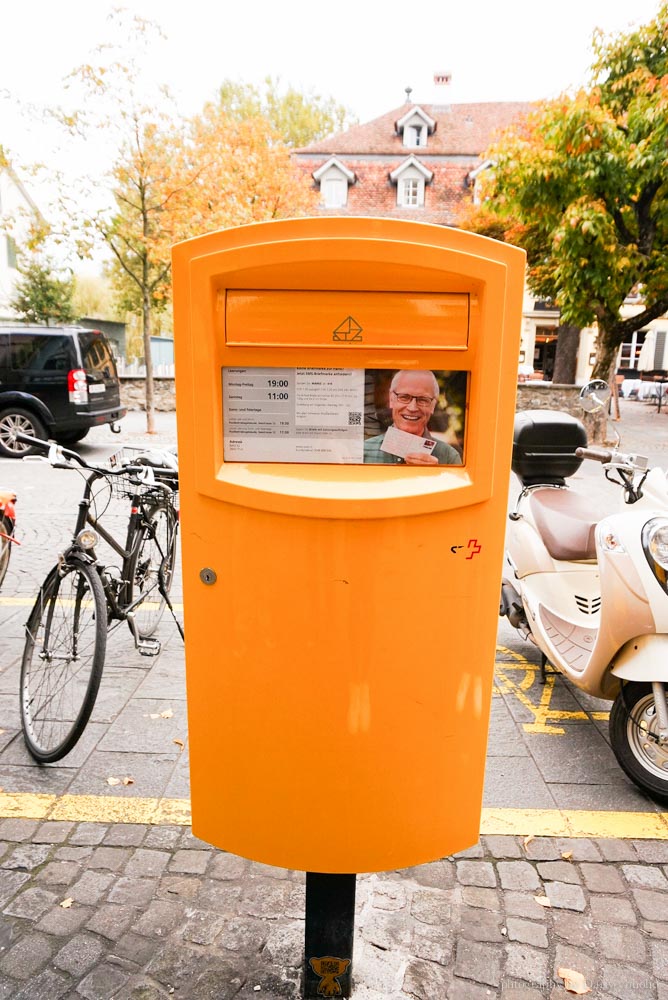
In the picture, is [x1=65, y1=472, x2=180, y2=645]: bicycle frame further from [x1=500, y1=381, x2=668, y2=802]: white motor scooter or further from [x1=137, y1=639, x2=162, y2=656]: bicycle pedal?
[x1=500, y1=381, x2=668, y2=802]: white motor scooter

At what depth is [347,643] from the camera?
5.49 ft

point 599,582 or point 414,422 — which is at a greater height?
point 414,422

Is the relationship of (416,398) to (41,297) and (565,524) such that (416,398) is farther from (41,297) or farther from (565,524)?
(41,297)

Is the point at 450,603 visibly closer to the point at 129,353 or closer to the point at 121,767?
the point at 121,767

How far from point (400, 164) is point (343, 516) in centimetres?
3468

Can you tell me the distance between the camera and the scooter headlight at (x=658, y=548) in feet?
8.88

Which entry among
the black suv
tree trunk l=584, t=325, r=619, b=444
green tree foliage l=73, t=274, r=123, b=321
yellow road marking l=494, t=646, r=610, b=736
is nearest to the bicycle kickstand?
yellow road marking l=494, t=646, r=610, b=736

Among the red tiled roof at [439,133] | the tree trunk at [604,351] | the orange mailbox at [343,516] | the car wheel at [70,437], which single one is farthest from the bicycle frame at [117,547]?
the red tiled roof at [439,133]

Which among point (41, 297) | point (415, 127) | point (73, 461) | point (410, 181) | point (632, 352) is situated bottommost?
point (73, 461)

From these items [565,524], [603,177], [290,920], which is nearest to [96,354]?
[603,177]

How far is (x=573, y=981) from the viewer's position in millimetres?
2043

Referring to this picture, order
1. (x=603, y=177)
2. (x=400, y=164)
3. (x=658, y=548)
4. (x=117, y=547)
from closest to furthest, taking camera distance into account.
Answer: (x=658, y=548) < (x=117, y=547) < (x=603, y=177) < (x=400, y=164)

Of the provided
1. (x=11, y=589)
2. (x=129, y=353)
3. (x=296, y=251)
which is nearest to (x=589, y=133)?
(x=11, y=589)

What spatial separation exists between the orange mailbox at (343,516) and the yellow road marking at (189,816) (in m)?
1.04
